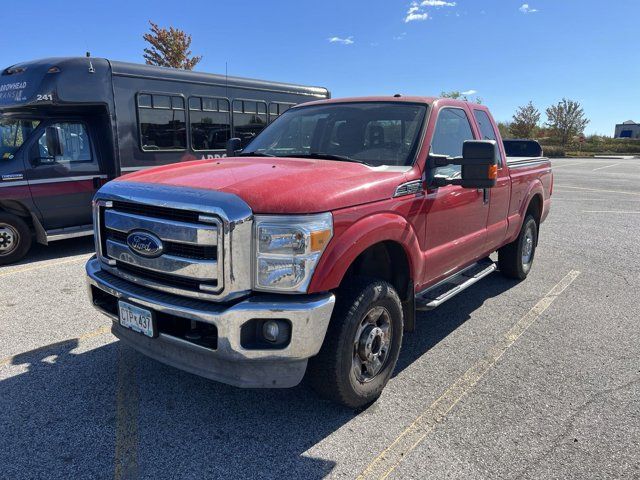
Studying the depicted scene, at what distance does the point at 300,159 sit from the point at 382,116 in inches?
32.9

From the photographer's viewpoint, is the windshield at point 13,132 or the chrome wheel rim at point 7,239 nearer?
the chrome wheel rim at point 7,239

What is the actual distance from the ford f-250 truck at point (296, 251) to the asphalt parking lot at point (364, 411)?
388 mm

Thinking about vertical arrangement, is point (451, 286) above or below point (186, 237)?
below

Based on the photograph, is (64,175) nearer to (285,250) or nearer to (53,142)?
(53,142)

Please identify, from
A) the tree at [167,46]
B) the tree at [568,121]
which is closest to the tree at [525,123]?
the tree at [568,121]

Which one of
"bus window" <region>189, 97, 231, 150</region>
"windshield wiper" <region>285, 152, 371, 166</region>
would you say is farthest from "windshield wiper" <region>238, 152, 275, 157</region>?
"bus window" <region>189, 97, 231, 150</region>

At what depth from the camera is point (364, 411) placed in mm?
3227

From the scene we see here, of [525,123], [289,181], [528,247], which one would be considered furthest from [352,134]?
[525,123]

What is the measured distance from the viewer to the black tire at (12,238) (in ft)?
22.9

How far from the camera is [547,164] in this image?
21.6 feet

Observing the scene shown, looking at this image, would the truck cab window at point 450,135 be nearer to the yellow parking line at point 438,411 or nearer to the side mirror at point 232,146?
the yellow parking line at point 438,411

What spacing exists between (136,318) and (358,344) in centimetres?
138

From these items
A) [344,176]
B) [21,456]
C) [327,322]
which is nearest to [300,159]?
[344,176]

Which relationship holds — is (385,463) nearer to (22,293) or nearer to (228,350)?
(228,350)
